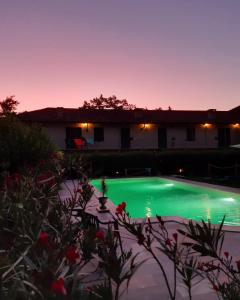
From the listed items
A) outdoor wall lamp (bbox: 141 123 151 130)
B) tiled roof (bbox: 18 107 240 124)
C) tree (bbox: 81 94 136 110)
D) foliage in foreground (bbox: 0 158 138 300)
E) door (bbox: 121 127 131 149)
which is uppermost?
tree (bbox: 81 94 136 110)

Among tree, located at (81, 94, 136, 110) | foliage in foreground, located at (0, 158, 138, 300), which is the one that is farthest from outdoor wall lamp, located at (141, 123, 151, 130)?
foliage in foreground, located at (0, 158, 138, 300)

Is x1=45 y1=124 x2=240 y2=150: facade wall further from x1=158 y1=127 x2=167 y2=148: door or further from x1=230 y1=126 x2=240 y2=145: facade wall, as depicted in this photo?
x1=158 y1=127 x2=167 y2=148: door

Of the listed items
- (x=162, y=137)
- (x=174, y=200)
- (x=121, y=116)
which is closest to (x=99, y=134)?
Result: (x=121, y=116)

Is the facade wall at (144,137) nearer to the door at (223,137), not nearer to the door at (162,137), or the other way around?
the door at (162,137)

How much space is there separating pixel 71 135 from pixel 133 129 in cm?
507

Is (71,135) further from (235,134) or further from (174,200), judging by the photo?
(235,134)

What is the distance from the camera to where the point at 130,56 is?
18.7 metres

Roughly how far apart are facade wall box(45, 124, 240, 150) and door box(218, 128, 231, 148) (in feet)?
1.06

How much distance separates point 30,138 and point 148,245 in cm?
933

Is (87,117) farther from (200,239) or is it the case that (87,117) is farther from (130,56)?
(200,239)

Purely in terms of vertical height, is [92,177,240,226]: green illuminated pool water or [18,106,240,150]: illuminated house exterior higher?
[18,106,240,150]: illuminated house exterior

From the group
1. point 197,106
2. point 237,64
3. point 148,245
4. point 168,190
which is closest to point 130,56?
point 237,64

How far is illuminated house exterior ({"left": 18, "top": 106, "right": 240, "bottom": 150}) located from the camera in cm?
2544

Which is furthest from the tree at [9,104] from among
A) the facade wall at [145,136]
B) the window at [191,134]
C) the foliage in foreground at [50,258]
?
the foliage in foreground at [50,258]
